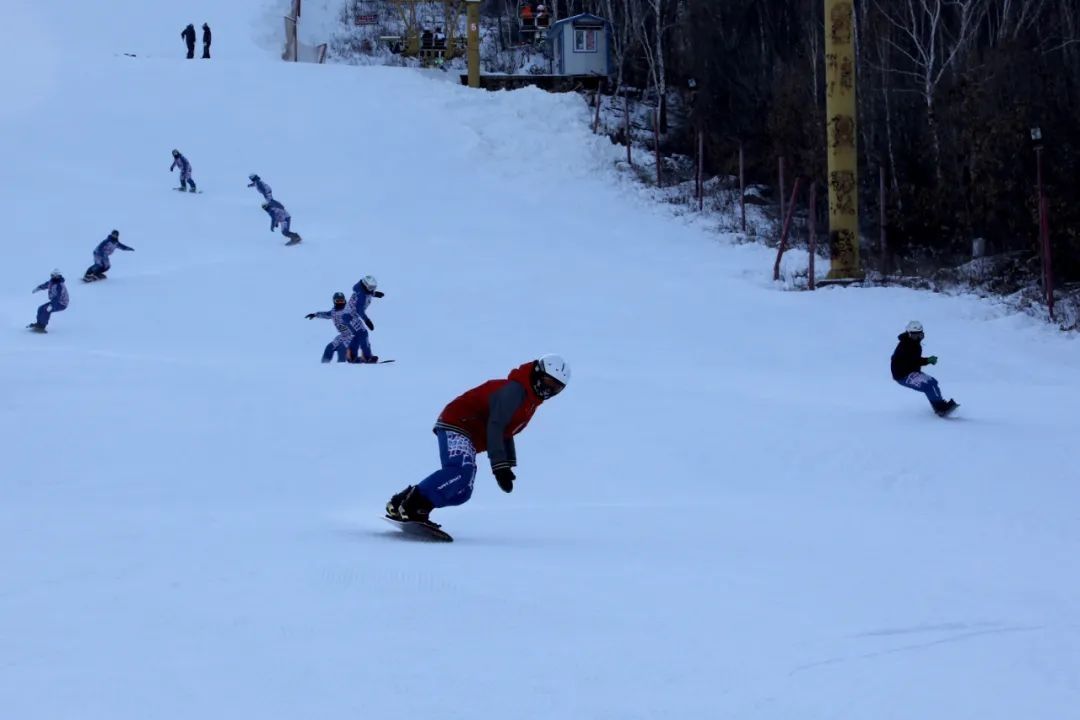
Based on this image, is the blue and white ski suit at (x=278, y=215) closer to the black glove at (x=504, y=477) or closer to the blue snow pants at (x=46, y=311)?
the blue snow pants at (x=46, y=311)

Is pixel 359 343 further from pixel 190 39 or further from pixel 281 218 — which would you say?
pixel 190 39

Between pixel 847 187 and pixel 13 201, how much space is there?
19.6 m

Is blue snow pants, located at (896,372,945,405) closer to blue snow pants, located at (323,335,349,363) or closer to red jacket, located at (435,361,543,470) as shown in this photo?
red jacket, located at (435,361,543,470)

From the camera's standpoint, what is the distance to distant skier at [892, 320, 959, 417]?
12.6 meters

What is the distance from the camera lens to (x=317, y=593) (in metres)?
5.62

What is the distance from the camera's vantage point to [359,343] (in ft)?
56.9

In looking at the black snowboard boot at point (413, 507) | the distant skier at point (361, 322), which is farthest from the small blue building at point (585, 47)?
the black snowboard boot at point (413, 507)

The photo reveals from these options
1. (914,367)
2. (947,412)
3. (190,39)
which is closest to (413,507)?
(914,367)

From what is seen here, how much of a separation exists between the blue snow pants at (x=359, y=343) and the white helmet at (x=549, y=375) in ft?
33.1

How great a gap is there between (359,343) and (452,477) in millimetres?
10036

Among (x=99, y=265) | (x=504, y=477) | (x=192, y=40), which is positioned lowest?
(x=504, y=477)

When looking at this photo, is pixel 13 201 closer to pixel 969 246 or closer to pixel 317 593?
pixel 969 246

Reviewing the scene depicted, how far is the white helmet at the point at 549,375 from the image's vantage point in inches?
292

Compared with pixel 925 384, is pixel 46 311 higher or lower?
higher
